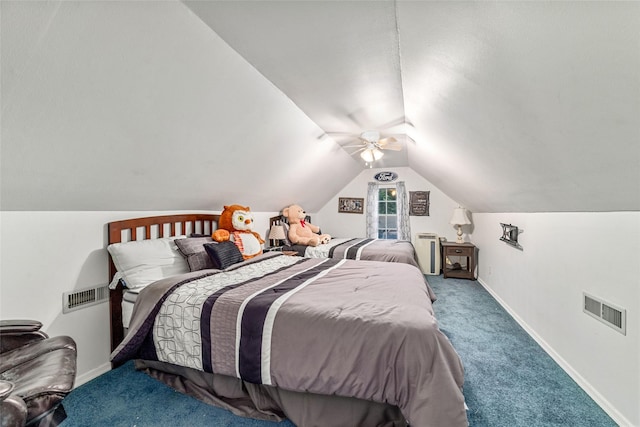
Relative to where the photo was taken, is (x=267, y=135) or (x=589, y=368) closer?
(x=589, y=368)

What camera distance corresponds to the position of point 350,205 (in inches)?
247

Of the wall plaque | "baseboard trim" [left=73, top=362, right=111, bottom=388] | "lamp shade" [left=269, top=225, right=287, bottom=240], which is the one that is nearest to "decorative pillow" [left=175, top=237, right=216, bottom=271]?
"baseboard trim" [left=73, top=362, right=111, bottom=388]

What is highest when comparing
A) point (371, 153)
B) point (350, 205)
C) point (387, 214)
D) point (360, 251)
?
point (371, 153)

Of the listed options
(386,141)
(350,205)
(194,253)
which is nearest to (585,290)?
(386,141)

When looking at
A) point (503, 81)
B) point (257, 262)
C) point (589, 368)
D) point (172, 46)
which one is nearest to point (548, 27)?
point (503, 81)

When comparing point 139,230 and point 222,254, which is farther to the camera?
point 222,254

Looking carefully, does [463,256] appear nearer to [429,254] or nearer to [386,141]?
[429,254]

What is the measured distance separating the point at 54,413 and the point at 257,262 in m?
1.85

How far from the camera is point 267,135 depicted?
277cm

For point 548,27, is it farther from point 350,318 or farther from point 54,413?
point 54,413

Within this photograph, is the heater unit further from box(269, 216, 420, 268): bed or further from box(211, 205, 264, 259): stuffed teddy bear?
box(211, 205, 264, 259): stuffed teddy bear

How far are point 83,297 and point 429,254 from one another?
4.92 metres

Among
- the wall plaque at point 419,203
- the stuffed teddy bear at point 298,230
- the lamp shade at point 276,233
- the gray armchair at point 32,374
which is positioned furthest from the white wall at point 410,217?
the gray armchair at point 32,374

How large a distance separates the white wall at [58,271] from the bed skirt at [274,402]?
54 centimetres
